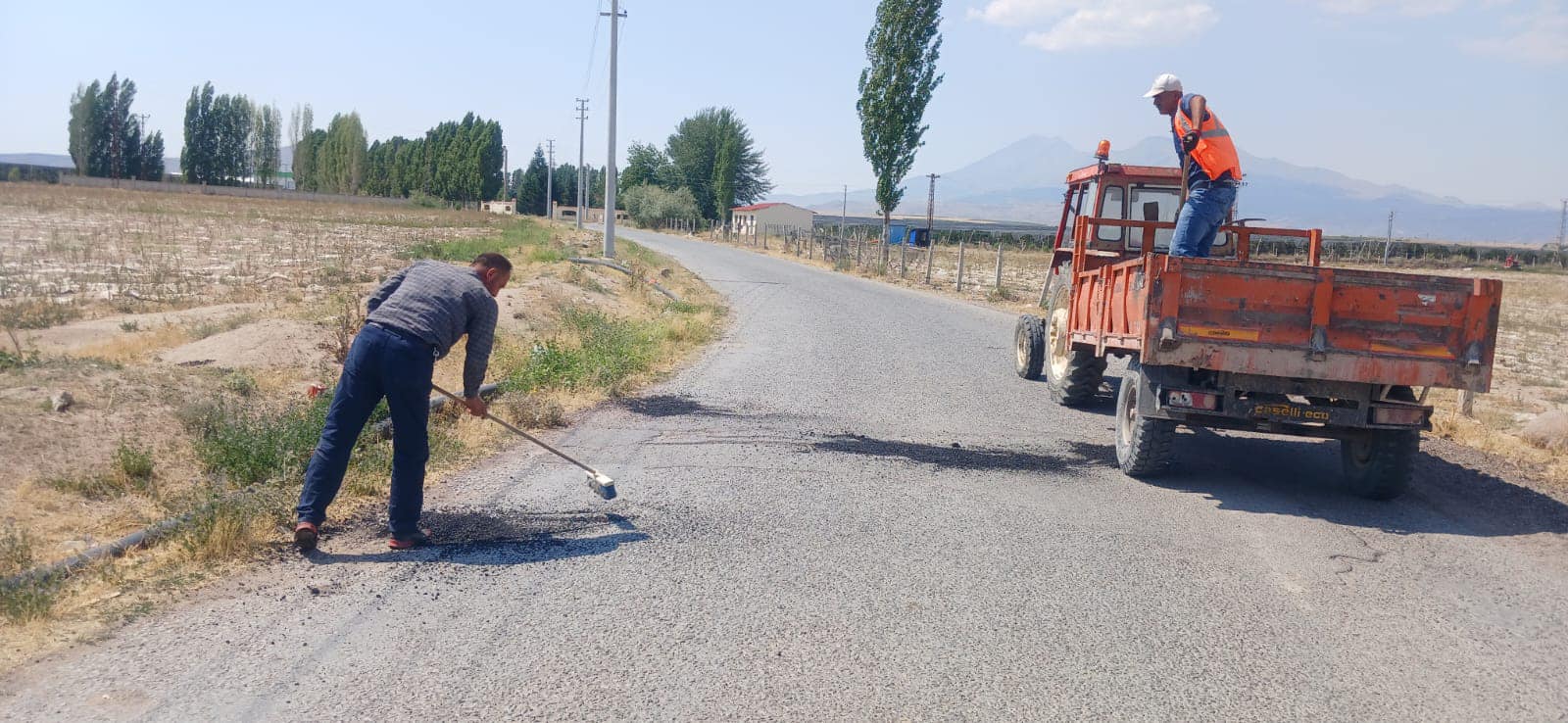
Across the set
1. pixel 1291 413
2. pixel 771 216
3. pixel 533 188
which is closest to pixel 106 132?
pixel 533 188

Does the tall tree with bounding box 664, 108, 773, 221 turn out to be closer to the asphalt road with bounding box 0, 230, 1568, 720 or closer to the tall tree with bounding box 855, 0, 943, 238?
the tall tree with bounding box 855, 0, 943, 238

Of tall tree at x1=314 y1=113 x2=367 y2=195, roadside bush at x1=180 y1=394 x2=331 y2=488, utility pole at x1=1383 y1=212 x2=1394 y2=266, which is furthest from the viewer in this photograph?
tall tree at x1=314 y1=113 x2=367 y2=195

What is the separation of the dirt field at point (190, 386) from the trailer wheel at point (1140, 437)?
4778mm

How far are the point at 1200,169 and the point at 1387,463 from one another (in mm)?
2589

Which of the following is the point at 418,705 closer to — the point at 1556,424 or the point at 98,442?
the point at 98,442

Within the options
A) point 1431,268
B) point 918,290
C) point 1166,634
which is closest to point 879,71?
point 918,290

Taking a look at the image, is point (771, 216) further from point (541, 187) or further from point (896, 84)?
point (896, 84)

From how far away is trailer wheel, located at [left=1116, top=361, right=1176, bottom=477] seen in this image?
7.65 meters

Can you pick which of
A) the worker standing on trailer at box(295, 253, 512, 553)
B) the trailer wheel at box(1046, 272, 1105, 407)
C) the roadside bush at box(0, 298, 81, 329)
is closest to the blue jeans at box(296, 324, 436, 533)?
the worker standing on trailer at box(295, 253, 512, 553)

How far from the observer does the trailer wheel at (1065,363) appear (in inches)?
421

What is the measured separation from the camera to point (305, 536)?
547 cm

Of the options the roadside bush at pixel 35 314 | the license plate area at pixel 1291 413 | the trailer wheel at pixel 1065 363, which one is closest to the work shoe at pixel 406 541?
the license plate area at pixel 1291 413

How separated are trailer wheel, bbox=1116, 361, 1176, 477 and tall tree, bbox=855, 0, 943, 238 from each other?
33.3m

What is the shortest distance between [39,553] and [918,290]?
26182mm
